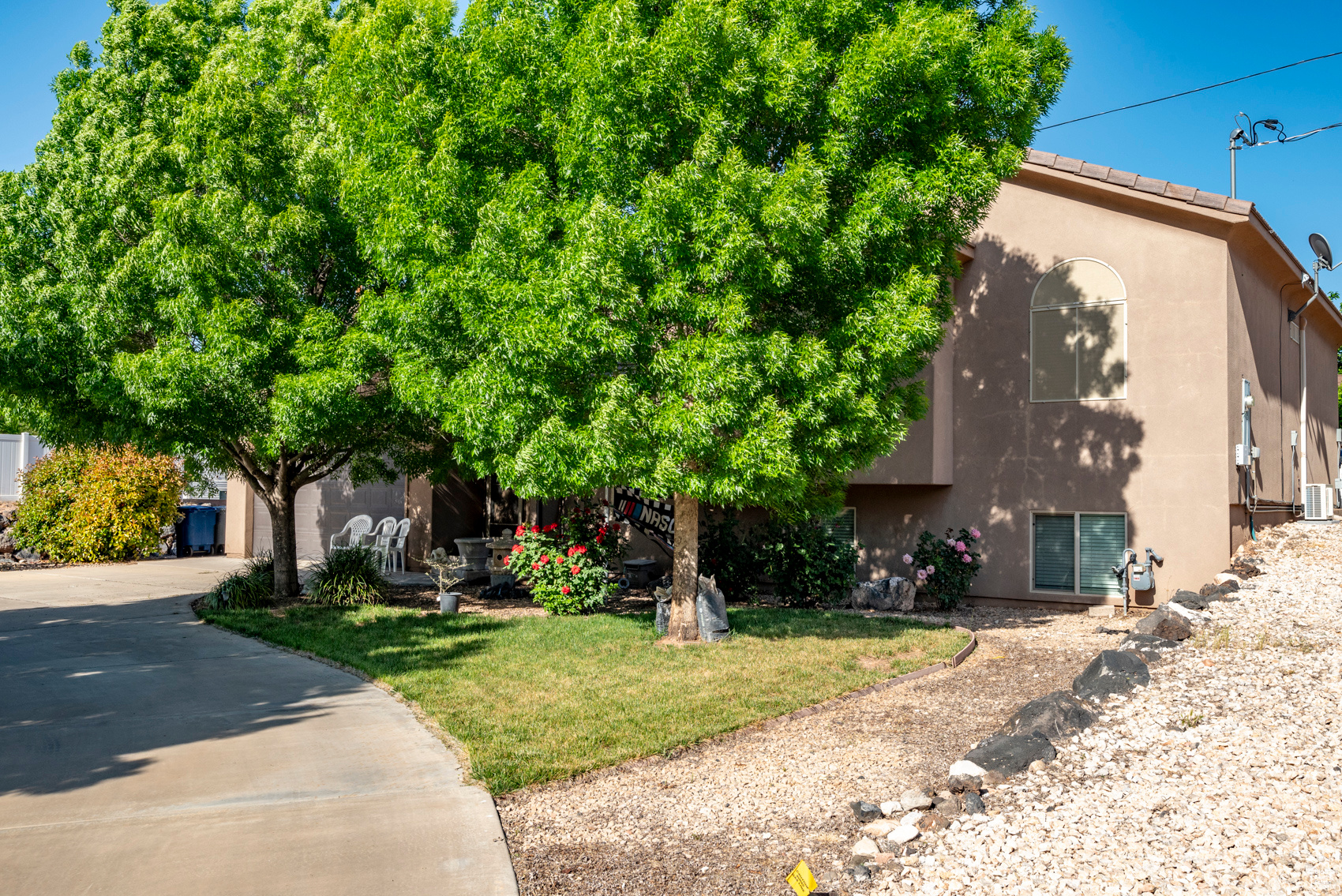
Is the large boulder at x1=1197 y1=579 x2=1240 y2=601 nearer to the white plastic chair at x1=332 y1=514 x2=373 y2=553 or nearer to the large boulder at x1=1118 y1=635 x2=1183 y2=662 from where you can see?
the large boulder at x1=1118 y1=635 x2=1183 y2=662

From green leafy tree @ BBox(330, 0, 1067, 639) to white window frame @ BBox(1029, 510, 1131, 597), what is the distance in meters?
4.61

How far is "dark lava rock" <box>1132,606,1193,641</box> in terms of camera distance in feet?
26.0

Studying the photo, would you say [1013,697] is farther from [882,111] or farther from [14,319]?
[14,319]

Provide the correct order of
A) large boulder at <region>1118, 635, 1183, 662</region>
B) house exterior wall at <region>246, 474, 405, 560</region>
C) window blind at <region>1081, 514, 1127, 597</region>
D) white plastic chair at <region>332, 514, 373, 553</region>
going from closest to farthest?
1. large boulder at <region>1118, 635, 1183, 662</region>
2. window blind at <region>1081, 514, 1127, 597</region>
3. white plastic chair at <region>332, 514, 373, 553</region>
4. house exterior wall at <region>246, 474, 405, 560</region>

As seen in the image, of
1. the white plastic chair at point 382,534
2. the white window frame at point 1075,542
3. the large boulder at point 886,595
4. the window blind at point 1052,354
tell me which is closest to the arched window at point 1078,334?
the window blind at point 1052,354

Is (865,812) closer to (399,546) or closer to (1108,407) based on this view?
(1108,407)

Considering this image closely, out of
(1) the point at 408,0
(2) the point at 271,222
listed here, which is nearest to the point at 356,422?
(2) the point at 271,222

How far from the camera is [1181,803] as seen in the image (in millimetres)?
4457

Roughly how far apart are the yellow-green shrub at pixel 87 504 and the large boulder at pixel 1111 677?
57.3ft

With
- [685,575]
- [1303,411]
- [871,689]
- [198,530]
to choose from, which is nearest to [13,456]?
[198,530]

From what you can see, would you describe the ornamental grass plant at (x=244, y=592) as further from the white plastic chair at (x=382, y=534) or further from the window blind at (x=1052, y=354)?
the window blind at (x=1052, y=354)

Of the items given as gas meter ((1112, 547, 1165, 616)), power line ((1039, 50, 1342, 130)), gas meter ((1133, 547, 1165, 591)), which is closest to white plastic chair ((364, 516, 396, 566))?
gas meter ((1112, 547, 1165, 616))

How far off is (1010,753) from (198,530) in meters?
19.8

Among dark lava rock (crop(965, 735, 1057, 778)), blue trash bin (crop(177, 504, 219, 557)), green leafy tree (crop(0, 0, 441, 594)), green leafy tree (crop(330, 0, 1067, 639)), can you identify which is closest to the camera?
dark lava rock (crop(965, 735, 1057, 778))
